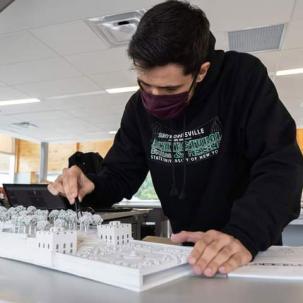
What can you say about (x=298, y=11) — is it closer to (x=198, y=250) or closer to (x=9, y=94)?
(x=198, y=250)

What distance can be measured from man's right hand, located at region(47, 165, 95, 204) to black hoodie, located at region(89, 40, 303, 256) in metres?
0.06

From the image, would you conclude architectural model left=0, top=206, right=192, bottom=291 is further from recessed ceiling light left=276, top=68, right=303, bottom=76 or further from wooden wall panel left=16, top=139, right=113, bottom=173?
wooden wall panel left=16, top=139, right=113, bottom=173

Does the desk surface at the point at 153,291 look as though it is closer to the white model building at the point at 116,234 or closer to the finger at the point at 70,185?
the white model building at the point at 116,234

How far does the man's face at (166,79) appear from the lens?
2.58 feet

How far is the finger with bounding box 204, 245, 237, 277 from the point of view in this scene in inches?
24.4

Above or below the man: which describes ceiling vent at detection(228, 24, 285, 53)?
above

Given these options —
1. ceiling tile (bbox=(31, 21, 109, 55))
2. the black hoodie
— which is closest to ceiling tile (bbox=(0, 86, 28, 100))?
ceiling tile (bbox=(31, 21, 109, 55))

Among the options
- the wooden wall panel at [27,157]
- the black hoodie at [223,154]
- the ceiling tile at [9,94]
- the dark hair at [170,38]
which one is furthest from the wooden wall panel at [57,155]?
the dark hair at [170,38]

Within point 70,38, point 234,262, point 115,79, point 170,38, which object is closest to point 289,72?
point 115,79

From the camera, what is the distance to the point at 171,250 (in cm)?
73

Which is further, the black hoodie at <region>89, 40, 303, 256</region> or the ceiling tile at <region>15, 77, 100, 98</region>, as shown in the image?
Answer: the ceiling tile at <region>15, 77, 100, 98</region>

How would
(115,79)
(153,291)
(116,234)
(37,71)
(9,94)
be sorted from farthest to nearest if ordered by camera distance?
(9,94) → (115,79) → (37,71) → (116,234) → (153,291)

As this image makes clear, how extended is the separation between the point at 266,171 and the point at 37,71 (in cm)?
396

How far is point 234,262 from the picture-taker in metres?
0.65
